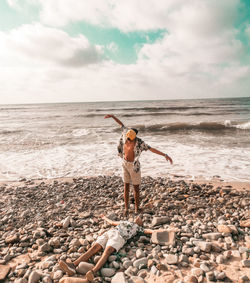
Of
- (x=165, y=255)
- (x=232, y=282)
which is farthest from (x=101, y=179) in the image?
(x=232, y=282)

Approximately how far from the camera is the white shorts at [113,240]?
3599mm

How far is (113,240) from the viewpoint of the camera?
3.67 m

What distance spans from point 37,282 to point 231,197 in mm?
5595

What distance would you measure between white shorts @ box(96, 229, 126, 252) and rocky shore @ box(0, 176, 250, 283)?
16cm

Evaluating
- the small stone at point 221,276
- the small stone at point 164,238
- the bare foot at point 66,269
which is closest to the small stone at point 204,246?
the small stone at point 164,238

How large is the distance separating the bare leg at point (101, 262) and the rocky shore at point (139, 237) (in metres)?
0.10

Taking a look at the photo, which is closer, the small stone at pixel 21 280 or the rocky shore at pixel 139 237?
the small stone at pixel 21 280

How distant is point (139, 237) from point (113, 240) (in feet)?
2.31

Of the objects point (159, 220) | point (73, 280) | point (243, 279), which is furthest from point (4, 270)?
point (243, 279)

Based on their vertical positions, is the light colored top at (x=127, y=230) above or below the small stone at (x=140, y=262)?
above

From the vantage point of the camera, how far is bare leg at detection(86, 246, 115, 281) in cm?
299

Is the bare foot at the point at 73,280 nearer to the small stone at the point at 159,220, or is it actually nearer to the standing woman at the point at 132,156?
the small stone at the point at 159,220

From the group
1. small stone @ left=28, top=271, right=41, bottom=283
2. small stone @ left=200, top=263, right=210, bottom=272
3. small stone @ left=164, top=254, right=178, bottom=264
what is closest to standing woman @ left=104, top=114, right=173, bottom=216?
small stone @ left=164, top=254, right=178, bottom=264

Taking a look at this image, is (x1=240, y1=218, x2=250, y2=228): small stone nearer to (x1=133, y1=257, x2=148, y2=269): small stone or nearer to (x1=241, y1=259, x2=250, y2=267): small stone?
(x1=241, y1=259, x2=250, y2=267): small stone
